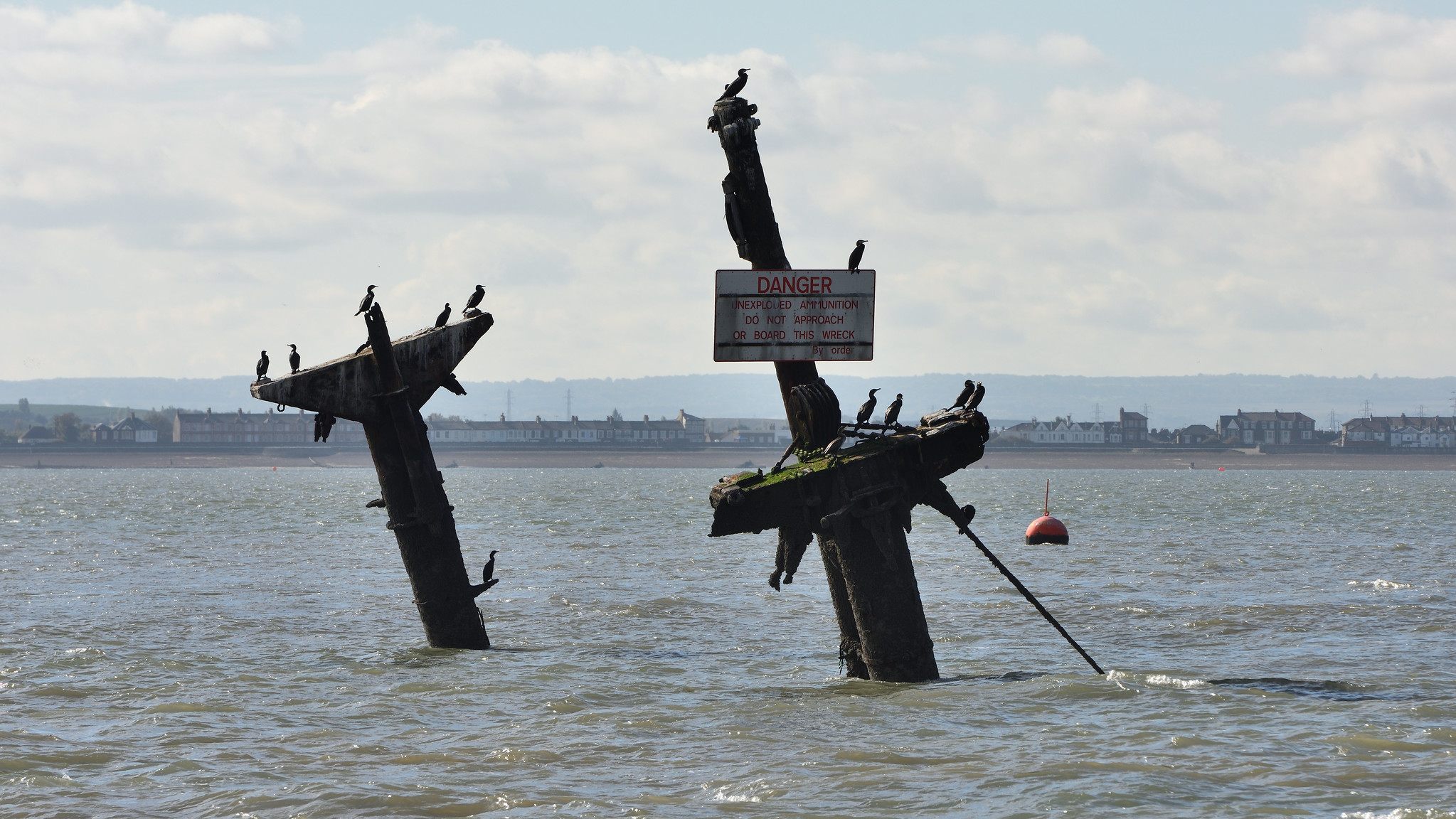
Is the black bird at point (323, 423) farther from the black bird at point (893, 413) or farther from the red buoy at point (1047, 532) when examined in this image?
the red buoy at point (1047, 532)

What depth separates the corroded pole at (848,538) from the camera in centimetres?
1301

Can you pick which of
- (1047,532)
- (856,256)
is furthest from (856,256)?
(1047,532)

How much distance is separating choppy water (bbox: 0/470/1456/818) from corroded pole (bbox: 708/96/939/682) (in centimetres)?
49

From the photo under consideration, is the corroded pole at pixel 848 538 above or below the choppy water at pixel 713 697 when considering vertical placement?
above

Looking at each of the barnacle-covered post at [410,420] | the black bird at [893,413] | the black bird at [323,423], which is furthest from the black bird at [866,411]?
the black bird at [323,423]

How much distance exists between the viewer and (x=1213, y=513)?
67.2 metres

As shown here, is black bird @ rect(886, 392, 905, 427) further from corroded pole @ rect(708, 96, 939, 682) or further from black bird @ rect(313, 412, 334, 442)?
black bird @ rect(313, 412, 334, 442)

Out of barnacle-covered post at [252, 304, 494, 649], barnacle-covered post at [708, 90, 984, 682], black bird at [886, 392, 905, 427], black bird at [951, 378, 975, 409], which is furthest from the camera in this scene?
barnacle-covered post at [252, 304, 494, 649]

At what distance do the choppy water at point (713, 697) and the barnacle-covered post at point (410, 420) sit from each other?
92 cm

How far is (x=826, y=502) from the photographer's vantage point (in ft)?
42.5

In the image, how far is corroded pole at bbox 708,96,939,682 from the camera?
1301cm

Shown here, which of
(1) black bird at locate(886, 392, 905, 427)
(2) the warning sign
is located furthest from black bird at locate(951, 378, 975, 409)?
(2) the warning sign

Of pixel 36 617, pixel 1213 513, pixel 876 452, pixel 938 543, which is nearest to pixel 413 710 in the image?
pixel 876 452

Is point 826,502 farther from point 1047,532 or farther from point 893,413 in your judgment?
point 1047,532
